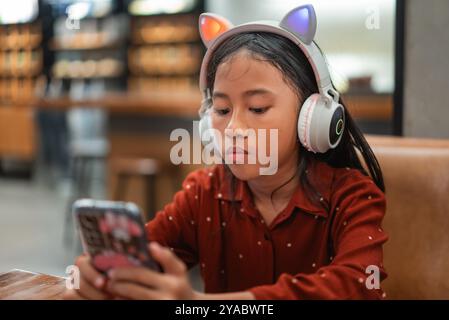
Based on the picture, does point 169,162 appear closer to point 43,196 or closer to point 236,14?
point 43,196

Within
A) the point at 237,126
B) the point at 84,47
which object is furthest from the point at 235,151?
the point at 84,47

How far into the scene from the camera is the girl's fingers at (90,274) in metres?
0.79

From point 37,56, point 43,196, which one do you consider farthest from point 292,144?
point 37,56

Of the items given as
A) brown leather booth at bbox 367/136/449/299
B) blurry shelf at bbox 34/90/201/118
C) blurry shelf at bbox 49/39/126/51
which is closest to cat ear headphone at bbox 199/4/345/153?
brown leather booth at bbox 367/136/449/299

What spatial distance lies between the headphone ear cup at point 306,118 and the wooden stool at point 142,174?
110 inches

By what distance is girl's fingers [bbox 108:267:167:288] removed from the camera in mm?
731

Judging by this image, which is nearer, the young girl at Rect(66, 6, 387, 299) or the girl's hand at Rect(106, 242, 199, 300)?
the girl's hand at Rect(106, 242, 199, 300)

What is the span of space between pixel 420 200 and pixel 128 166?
281 cm

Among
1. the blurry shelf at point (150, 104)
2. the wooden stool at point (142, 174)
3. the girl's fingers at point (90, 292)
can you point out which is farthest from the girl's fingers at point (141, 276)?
the wooden stool at point (142, 174)

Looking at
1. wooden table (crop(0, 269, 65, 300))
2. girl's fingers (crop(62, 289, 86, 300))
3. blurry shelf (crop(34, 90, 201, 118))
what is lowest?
wooden table (crop(0, 269, 65, 300))

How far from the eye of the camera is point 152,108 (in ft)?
12.8

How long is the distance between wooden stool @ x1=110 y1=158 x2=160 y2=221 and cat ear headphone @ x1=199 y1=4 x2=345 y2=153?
8.99 ft

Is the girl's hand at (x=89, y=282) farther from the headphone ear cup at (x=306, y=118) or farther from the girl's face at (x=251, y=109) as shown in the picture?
the headphone ear cup at (x=306, y=118)

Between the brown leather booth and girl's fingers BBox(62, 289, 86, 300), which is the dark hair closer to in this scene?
the brown leather booth
